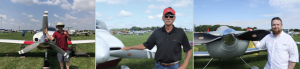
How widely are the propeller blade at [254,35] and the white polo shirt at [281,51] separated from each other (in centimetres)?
102

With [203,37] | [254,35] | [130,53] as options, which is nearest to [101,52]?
[130,53]

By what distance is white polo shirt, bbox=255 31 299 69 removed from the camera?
4.85 feet

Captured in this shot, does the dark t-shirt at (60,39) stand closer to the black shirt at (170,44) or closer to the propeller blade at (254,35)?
the black shirt at (170,44)

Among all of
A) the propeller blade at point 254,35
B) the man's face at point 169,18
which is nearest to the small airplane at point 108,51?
the man's face at point 169,18

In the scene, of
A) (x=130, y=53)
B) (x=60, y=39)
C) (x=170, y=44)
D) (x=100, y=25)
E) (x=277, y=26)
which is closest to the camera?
(x=170, y=44)

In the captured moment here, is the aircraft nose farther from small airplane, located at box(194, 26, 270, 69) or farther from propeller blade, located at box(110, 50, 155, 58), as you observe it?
small airplane, located at box(194, 26, 270, 69)

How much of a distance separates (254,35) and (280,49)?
1193 mm

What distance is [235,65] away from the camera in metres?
4.06

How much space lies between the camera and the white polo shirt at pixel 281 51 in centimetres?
148

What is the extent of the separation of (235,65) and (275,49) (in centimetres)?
277

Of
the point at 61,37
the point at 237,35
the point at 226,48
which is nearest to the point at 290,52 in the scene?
the point at 237,35

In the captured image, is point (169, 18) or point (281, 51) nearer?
point (169, 18)

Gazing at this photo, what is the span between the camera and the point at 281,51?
1.55m

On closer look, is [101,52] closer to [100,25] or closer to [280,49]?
[100,25]
